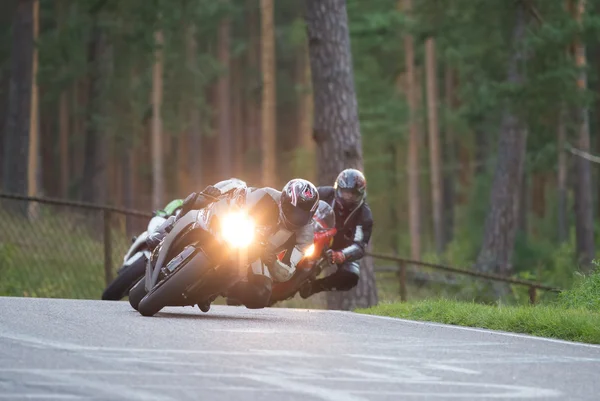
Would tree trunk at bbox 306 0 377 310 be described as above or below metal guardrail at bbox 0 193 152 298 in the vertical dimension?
above

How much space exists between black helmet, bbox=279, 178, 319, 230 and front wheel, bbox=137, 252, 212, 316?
880mm

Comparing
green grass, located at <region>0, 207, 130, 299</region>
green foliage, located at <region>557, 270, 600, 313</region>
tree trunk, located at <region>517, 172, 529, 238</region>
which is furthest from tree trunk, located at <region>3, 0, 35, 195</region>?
tree trunk, located at <region>517, 172, 529, 238</region>

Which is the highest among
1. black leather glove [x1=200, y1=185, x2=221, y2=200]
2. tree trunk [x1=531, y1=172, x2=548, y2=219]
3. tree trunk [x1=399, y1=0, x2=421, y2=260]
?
black leather glove [x1=200, y1=185, x2=221, y2=200]

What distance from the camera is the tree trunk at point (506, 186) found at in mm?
36062

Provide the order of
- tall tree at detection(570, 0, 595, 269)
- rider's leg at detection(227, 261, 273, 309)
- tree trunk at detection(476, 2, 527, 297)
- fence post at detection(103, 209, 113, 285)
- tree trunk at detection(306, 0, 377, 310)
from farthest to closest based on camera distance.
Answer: tall tree at detection(570, 0, 595, 269), tree trunk at detection(476, 2, 527, 297), tree trunk at detection(306, 0, 377, 310), fence post at detection(103, 209, 113, 285), rider's leg at detection(227, 261, 273, 309)

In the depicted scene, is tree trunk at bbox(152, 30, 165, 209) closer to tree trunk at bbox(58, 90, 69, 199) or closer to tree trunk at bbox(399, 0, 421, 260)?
tree trunk at bbox(399, 0, 421, 260)

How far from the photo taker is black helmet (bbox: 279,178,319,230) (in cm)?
1405

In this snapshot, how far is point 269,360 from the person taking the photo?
1052cm

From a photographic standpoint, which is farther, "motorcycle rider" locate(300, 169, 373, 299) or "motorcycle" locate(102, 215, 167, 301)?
"motorcycle rider" locate(300, 169, 373, 299)

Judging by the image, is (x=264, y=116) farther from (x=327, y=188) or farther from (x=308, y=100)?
(x=327, y=188)

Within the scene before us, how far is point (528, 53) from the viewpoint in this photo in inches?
1457

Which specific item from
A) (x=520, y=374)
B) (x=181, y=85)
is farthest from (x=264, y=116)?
(x=520, y=374)

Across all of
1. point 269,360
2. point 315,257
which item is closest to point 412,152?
point 315,257

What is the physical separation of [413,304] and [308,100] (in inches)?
2091
